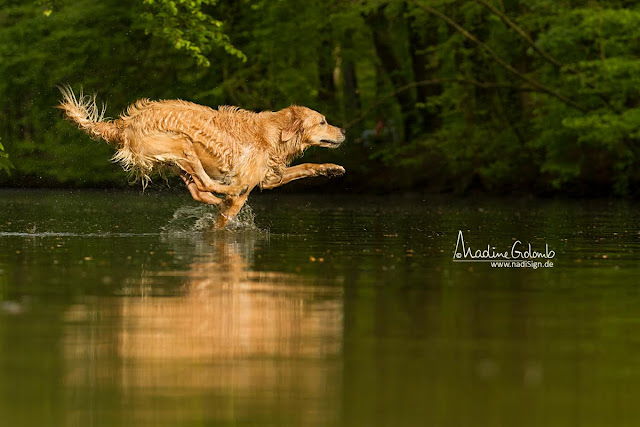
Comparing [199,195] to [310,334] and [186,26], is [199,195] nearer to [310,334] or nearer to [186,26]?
[310,334]

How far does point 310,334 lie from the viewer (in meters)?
7.73

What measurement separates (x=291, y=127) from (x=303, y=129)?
16cm

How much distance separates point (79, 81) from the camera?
140ft

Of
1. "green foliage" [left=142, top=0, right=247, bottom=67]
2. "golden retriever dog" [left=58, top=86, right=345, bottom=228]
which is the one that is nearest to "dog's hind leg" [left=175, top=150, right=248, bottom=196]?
"golden retriever dog" [left=58, top=86, right=345, bottom=228]

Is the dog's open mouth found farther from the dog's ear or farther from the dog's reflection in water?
the dog's reflection in water

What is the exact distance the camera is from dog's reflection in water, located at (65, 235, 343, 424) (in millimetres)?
5973

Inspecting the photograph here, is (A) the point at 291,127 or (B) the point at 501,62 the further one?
(B) the point at 501,62

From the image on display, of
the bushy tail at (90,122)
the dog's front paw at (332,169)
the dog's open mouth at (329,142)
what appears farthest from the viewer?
the dog's open mouth at (329,142)

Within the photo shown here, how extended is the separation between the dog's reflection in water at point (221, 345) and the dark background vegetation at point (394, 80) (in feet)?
75.3

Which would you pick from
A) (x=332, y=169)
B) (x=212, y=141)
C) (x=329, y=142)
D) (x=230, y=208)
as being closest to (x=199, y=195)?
(x=230, y=208)

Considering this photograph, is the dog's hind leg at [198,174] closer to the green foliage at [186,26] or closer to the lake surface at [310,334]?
the lake surface at [310,334]

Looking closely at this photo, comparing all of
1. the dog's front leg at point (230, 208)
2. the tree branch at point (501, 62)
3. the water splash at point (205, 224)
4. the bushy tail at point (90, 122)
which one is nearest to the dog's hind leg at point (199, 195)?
the dog's front leg at point (230, 208)

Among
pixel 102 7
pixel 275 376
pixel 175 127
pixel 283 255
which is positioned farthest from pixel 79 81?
pixel 275 376

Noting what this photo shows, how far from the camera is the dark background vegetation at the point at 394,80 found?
3353cm
